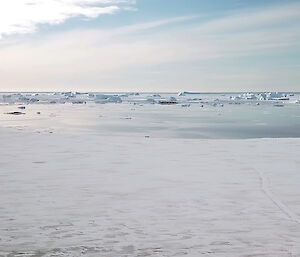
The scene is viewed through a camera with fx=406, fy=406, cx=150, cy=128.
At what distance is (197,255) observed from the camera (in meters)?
4.85

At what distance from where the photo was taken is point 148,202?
7.16 m

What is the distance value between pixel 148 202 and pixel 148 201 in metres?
0.06

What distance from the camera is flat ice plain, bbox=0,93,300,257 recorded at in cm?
520

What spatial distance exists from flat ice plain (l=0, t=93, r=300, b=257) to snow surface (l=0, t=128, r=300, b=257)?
15 mm

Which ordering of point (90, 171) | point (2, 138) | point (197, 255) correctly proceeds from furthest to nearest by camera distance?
1. point (2, 138)
2. point (90, 171)
3. point (197, 255)

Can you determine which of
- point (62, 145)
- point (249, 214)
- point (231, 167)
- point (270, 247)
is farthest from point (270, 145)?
point (270, 247)

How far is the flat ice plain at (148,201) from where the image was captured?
17.1ft

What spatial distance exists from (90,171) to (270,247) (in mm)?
5486

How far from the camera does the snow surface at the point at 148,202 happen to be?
519 centimetres

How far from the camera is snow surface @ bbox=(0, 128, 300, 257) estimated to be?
5188mm

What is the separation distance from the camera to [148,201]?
722 centimetres

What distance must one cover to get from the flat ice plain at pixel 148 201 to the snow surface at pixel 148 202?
0.6 inches

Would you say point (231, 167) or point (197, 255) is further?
point (231, 167)

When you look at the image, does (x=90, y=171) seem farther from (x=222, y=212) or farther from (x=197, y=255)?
(x=197, y=255)
